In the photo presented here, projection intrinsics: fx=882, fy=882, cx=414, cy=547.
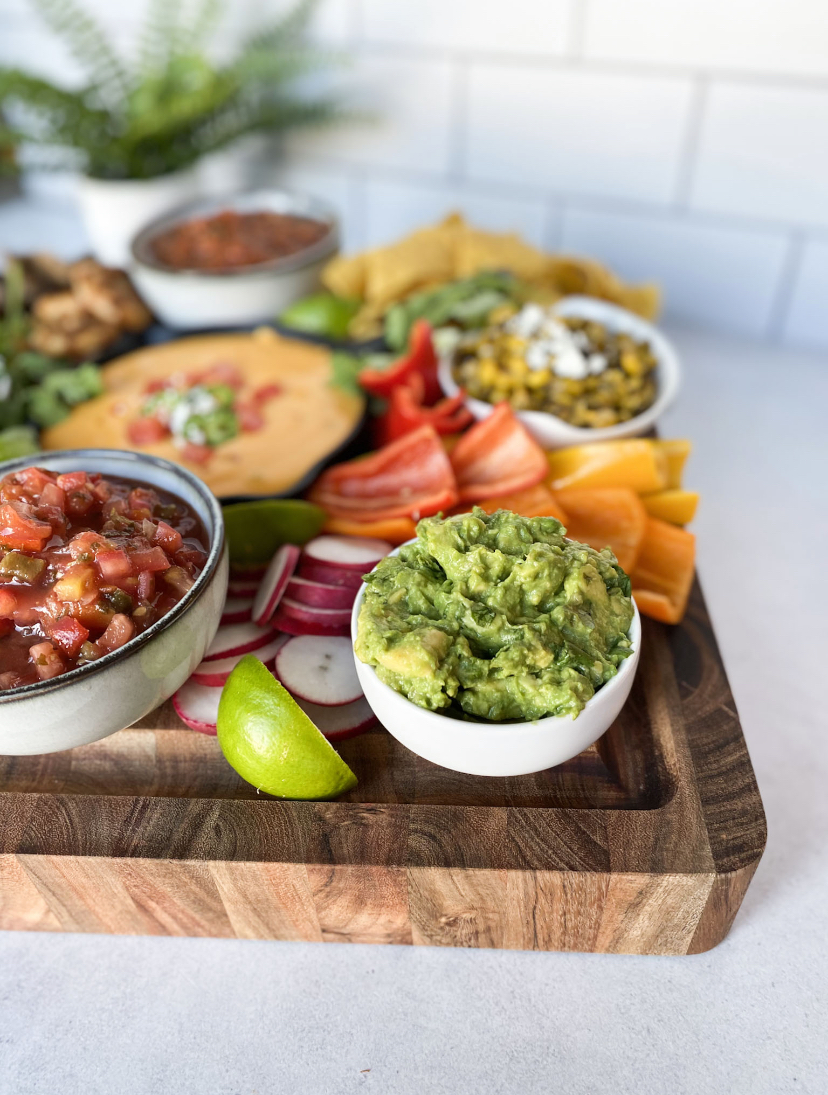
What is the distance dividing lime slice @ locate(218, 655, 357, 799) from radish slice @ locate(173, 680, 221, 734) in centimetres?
11

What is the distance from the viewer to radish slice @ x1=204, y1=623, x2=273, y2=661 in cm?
157

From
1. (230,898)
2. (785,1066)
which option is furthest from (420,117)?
(785,1066)

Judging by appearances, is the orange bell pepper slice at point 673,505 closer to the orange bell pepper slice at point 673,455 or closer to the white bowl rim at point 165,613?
the orange bell pepper slice at point 673,455

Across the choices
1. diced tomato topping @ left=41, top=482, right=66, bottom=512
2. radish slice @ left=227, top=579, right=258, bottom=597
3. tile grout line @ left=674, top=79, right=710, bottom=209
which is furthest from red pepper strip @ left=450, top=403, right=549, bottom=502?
tile grout line @ left=674, top=79, right=710, bottom=209

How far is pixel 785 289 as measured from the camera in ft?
9.93

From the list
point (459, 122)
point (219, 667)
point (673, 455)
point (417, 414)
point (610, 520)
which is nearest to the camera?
point (219, 667)

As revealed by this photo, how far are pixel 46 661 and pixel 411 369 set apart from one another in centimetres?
120

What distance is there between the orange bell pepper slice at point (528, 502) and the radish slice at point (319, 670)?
0.43 m

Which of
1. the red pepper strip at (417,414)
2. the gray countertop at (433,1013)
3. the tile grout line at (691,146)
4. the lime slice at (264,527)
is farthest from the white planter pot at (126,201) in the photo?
the gray countertop at (433,1013)

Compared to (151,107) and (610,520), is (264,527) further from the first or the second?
(151,107)

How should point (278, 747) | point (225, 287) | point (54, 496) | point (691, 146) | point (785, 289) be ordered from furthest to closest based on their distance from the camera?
point (785, 289)
point (691, 146)
point (225, 287)
point (54, 496)
point (278, 747)

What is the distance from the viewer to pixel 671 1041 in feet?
4.09

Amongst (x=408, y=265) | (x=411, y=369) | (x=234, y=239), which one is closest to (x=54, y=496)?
(x=411, y=369)

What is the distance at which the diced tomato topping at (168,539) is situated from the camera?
4.74ft
